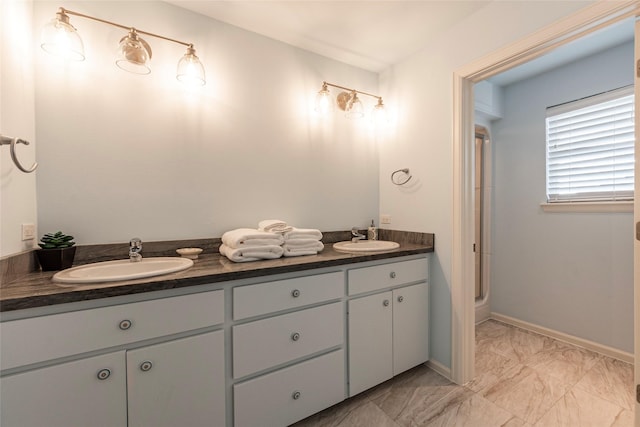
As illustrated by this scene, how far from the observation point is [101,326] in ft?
3.28

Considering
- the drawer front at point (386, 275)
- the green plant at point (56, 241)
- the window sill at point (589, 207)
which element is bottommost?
the drawer front at point (386, 275)

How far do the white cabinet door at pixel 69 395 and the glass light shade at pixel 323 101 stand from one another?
6.12 ft

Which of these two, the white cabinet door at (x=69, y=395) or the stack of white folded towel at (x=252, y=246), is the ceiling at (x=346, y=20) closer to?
the stack of white folded towel at (x=252, y=246)

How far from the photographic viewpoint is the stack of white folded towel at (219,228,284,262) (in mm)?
1443

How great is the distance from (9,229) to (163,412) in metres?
0.96

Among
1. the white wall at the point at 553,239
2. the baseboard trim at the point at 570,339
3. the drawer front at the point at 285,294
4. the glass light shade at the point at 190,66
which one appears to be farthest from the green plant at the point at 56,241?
the baseboard trim at the point at 570,339

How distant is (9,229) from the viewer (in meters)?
1.10

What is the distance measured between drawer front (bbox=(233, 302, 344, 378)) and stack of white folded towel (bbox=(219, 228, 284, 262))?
1.10ft

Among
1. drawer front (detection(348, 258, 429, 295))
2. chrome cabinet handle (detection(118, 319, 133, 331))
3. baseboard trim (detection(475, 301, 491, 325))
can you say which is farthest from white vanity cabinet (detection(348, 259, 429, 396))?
baseboard trim (detection(475, 301, 491, 325))

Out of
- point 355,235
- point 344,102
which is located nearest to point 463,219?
point 355,235

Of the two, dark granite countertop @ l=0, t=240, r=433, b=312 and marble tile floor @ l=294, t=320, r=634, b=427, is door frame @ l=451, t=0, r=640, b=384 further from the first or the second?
dark granite countertop @ l=0, t=240, r=433, b=312

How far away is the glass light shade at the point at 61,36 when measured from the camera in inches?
48.7

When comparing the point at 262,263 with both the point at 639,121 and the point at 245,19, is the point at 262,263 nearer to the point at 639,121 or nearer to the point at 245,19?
the point at 245,19

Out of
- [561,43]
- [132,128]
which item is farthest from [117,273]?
[561,43]
